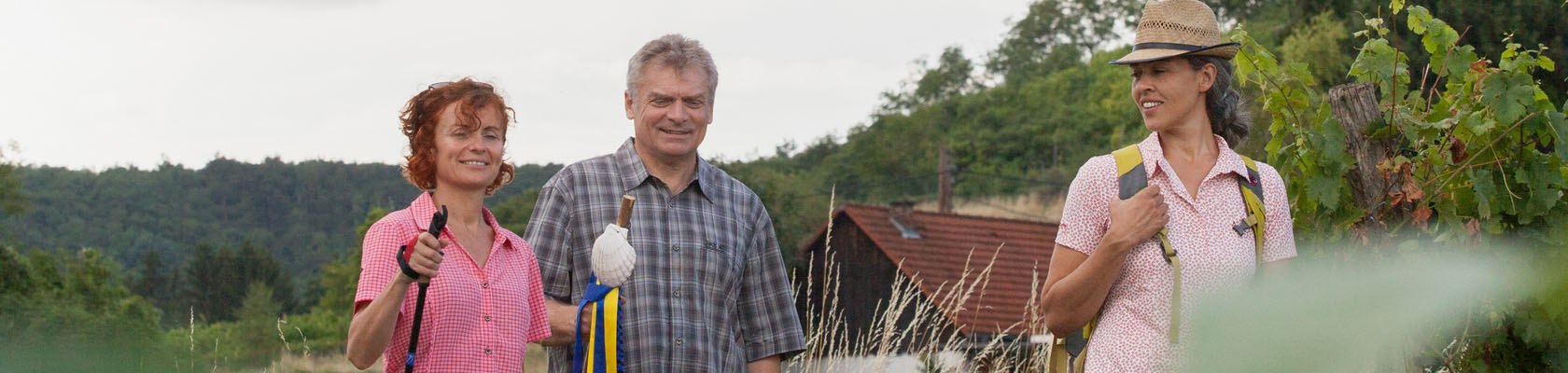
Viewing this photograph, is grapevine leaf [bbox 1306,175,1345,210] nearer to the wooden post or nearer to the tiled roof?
the wooden post

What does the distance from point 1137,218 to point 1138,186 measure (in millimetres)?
131

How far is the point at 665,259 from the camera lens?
2.80 meters

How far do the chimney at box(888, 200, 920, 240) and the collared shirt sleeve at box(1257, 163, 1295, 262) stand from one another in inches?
1045

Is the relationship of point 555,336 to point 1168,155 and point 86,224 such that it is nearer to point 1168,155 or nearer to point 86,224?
point 1168,155

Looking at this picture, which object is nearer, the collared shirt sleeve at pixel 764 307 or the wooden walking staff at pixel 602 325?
the wooden walking staff at pixel 602 325

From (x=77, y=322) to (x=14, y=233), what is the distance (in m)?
33.3

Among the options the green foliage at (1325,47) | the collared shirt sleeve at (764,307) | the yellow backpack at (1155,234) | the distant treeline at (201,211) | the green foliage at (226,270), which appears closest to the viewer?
the yellow backpack at (1155,234)

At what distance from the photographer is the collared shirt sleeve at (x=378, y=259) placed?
2.24 metres

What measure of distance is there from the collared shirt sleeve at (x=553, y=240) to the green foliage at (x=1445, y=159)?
1767 millimetres

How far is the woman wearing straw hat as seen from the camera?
2434 millimetres

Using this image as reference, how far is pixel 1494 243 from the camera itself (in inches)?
142

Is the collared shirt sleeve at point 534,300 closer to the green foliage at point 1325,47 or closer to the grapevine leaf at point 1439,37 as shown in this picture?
the grapevine leaf at point 1439,37

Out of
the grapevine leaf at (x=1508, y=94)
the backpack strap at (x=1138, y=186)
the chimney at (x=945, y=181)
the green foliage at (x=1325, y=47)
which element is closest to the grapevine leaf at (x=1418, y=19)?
the grapevine leaf at (x=1508, y=94)

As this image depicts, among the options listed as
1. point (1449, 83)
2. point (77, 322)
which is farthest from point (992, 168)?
point (77, 322)
